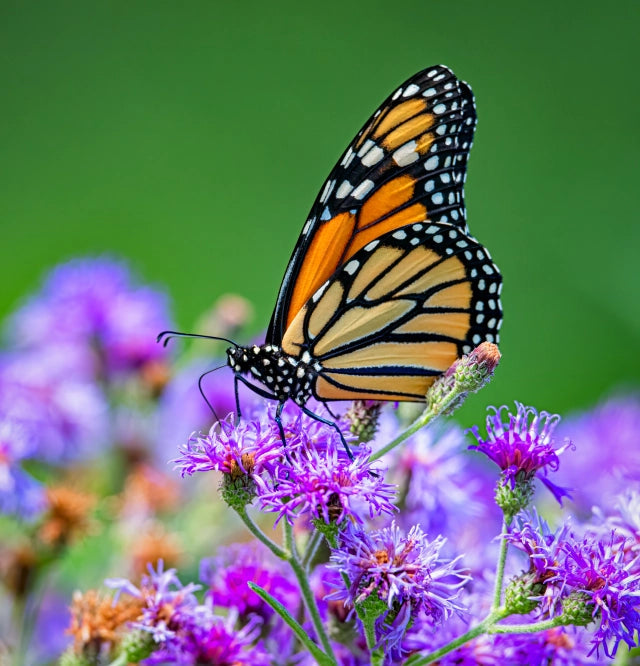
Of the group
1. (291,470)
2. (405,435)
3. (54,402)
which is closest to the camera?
(291,470)

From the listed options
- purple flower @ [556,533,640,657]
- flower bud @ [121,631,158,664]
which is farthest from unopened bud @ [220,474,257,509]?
purple flower @ [556,533,640,657]

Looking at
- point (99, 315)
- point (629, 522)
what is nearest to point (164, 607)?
point (629, 522)

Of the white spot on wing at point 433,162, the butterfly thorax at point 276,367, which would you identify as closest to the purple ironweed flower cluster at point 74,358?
the butterfly thorax at point 276,367

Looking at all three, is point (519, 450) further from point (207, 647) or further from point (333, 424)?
point (207, 647)

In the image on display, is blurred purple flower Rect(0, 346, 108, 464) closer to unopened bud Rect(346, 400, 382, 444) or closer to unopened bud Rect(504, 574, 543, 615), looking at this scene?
unopened bud Rect(346, 400, 382, 444)

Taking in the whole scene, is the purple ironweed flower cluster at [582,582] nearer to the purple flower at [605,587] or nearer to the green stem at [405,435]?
the purple flower at [605,587]

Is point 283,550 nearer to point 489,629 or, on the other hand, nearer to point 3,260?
point 489,629
